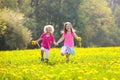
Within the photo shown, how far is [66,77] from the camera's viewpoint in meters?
8.95

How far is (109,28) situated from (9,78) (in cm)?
7174

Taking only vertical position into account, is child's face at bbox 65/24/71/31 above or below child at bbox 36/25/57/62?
above

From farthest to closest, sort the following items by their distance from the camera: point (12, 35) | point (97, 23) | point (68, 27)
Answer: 1. point (97, 23)
2. point (12, 35)
3. point (68, 27)

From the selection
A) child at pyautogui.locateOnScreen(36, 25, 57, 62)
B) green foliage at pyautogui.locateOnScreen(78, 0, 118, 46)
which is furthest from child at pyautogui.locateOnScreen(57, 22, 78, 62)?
green foliage at pyautogui.locateOnScreen(78, 0, 118, 46)

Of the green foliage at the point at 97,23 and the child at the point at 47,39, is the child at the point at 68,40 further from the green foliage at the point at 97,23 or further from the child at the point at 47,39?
the green foliage at the point at 97,23

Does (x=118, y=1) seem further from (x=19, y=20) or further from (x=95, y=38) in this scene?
(x=19, y=20)

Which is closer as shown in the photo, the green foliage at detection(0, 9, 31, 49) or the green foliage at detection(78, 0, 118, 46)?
the green foliage at detection(0, 9, 31, 49)

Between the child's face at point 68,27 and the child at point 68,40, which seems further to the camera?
the child's face at point 68,27

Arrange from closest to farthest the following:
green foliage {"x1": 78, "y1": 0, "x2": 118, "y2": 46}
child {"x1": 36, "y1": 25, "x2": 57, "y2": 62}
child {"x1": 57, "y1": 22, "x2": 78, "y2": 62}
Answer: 1. child {"x1": 57, "y1": 22, "x2": 78, "y2": 62}
2. child {"x1": 36, "y1": 25, "x2": 57, "y2": 62}
3. green foliage {"x1": 78, "y1": 0, "x2": 118, "y2": 46}

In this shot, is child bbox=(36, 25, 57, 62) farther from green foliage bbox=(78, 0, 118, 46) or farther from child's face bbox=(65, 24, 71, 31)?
green foliage bbox=(78, 0, 118, 46)

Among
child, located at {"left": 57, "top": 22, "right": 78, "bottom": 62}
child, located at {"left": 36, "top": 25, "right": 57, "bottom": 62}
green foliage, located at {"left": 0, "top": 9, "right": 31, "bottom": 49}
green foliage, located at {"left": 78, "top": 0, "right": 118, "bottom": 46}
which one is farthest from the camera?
green foliage, located at {"left": 78, "top": 0, "right": 118, "bottom": 46}

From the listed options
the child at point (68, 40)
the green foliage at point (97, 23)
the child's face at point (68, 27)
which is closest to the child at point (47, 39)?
the child at point (68, 40)

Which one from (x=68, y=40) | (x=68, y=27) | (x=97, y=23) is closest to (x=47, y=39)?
(x=68, y=40)

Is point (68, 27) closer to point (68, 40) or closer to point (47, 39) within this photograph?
point (68, 40)
